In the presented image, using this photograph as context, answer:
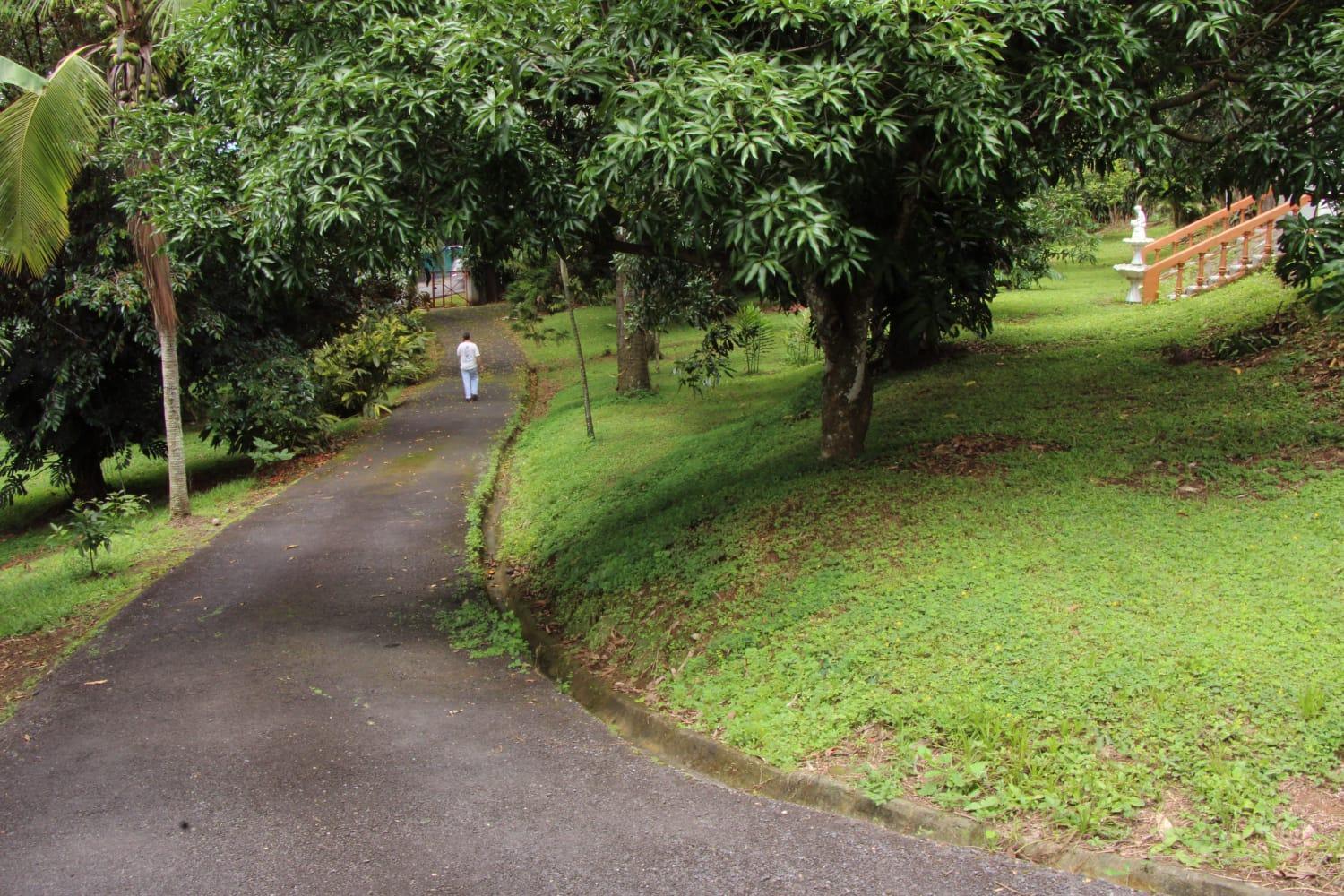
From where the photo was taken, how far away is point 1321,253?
6883 mm

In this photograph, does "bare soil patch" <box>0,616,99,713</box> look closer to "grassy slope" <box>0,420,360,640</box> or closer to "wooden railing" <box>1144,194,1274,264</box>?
"grassy slope" <box>0,420,360,640</box>

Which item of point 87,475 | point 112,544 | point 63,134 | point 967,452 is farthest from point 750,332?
point 87,475

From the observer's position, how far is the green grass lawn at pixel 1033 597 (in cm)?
491

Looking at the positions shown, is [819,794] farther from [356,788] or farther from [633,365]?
Result: [633,365]

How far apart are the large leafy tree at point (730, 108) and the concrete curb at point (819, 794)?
2.55m

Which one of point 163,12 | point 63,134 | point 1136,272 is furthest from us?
point 1136,272

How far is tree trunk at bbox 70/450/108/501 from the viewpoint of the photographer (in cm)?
1714

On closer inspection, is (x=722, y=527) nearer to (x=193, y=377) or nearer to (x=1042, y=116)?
(x=1042, y=116)

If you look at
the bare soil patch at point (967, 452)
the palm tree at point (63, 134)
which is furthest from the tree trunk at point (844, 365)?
the palm tree at point (63, 134)

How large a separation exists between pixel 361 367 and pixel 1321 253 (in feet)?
60.6

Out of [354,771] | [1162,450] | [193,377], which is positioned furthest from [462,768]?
[193,377]

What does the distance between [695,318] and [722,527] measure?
4324 millimetres

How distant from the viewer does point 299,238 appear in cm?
745

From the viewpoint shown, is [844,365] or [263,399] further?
[263,399]
